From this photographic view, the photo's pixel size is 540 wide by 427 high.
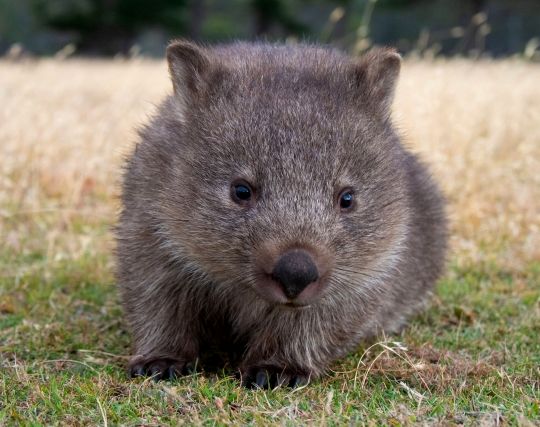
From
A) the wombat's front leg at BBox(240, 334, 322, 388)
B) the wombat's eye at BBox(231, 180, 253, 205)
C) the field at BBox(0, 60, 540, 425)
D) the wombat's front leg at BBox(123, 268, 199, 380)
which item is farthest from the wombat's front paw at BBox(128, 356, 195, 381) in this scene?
the wombat's eye at BBox(231, 180, 253, 205)

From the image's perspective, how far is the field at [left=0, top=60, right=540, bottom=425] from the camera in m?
3.55

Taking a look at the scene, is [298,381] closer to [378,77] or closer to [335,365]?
[335,365]

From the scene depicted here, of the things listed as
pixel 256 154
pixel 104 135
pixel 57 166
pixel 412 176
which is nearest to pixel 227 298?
pixel 256 154

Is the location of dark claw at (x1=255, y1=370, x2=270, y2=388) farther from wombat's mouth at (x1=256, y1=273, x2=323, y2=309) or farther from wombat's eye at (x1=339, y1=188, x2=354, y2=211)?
wombat's eye at (x1=339, y1=188, x2=354, y2=211)

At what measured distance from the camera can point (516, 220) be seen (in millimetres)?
7309

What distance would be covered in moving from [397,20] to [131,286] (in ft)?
115

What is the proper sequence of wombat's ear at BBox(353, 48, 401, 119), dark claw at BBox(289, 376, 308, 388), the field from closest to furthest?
the field < dark claw at BBox(289, 376, 308, 388) < wombat's ear at BBox(353, 48, 401, 119)

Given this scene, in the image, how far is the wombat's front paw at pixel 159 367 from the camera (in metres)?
4.15

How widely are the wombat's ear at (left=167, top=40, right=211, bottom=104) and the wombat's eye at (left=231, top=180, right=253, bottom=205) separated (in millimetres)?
616

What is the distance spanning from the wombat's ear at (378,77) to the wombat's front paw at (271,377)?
135 cm

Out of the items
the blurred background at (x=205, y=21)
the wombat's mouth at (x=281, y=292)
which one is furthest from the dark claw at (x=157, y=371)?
the blurred background at (x=205, y=21)

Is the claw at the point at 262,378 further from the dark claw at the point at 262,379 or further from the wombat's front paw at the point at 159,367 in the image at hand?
the wombat's front paw at the point at 159,367

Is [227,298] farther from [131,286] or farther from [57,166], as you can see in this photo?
[57,166]

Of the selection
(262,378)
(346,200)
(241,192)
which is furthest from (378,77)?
(262,378)
